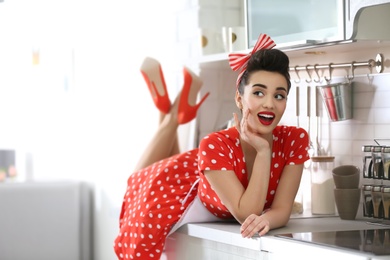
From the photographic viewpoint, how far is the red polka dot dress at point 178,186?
237 cm

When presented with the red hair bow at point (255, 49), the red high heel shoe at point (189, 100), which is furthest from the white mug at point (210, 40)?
the red hair bow at point (255, 49)

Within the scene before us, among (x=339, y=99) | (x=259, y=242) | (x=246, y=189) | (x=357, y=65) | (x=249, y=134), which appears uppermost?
(x=357, y=65)

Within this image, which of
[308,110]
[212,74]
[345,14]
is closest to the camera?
[345,14]

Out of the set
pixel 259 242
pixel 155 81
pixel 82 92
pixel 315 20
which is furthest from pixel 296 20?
pixel 82 92

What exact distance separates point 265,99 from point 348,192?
51cm

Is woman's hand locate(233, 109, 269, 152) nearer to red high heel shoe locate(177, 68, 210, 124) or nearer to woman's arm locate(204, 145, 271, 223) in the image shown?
woman's arm locate(204, 145, 271, 223)

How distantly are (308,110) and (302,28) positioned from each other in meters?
0.48

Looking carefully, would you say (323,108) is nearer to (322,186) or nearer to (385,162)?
(322,186)

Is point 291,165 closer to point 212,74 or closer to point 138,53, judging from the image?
point 212,74

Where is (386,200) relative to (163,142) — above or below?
below

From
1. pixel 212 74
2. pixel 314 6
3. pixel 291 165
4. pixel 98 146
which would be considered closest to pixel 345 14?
pixel 314 6

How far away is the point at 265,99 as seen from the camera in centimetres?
231

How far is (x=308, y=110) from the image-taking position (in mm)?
2928

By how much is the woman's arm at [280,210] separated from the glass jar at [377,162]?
252 millimetres
